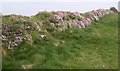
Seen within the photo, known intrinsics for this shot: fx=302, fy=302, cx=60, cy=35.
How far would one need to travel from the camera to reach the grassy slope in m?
18.8

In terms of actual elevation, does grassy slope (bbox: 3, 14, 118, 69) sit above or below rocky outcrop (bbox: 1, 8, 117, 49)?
below

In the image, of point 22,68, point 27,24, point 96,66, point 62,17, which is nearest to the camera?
point 22,68

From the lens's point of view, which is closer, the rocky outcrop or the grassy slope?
the grassy slope

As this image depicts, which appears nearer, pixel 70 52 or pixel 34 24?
pixel 70 52

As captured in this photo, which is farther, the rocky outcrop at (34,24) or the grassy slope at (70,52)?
the rocky outcrop at (34,24)

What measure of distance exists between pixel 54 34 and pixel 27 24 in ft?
7.76

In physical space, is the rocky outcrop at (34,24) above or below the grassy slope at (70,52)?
above

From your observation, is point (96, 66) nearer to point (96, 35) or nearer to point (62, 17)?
point (96, 35)

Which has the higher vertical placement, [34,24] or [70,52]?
[34,24]

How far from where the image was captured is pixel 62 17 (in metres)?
29.3

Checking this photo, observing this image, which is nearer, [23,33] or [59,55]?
[59,55]

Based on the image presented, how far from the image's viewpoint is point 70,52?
830 inches

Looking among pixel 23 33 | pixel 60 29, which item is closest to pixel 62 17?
pixel 60 29

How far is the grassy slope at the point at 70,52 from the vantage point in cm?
1877
